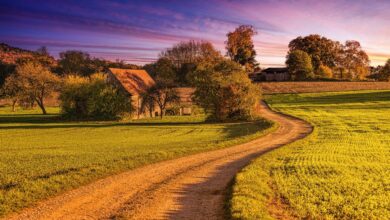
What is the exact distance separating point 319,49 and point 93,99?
106 m

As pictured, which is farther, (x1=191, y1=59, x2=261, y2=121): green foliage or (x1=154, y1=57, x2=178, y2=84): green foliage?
(x1=154, y1=57, x2=178, y2=84): green foliage

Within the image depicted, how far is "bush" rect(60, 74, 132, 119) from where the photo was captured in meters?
61.3

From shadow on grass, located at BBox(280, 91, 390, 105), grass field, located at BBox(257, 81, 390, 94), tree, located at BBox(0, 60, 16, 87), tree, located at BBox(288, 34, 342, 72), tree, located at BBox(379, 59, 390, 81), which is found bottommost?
shadow on grass, located at BBox(280, 91, 390, 105)

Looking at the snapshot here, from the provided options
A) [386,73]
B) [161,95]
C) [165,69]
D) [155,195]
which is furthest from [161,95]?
[386,73]

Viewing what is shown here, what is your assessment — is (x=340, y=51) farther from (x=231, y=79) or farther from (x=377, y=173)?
(x=377, y=173)

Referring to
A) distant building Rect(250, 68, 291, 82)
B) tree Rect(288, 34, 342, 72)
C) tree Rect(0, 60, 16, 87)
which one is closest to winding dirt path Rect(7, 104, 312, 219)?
distant building Rect(250, 68, 291, 82)

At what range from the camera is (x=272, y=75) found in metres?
141

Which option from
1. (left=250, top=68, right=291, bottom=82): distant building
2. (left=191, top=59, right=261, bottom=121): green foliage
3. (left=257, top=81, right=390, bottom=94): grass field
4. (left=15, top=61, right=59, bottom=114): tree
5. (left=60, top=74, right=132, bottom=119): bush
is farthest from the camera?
(left=250, top=68, right=291, bottom=82): distant building

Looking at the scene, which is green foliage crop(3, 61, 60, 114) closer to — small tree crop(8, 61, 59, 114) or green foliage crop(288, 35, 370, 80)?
small tree crop(8, 61, 59, 114)

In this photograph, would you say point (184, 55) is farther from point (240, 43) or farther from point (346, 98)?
point (346, 98)

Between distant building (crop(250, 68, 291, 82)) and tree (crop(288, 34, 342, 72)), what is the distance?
10374 millimetres

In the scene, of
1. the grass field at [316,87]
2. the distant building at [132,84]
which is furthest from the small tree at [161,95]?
the grass field at [316,87]

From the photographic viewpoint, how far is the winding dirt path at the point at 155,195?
1287cm

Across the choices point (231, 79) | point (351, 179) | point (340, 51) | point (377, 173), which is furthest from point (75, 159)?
point (340, 51)
